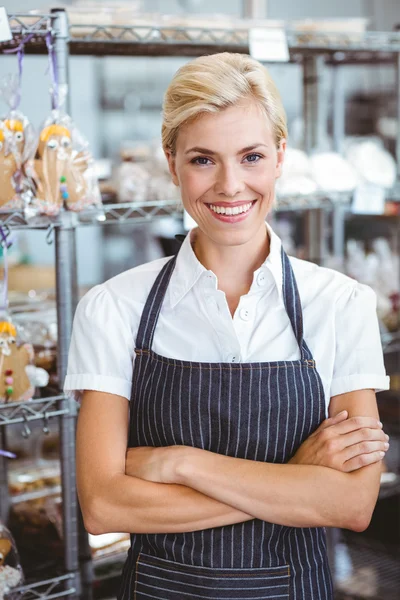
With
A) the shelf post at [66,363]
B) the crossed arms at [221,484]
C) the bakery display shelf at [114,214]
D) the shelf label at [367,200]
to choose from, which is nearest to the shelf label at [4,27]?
the shelf post at [66,363]

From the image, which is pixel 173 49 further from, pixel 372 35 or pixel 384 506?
pixel 384 506

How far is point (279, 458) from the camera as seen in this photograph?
1.56 metres

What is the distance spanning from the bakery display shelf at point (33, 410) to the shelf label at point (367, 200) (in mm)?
1126

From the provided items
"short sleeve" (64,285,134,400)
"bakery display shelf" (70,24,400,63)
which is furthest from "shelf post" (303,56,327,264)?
"short sleeve" (64,285,134,400)

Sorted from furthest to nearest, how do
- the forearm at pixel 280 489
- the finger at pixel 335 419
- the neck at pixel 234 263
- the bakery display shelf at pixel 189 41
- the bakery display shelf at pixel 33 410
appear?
the bakery display shelf at pixel 189 41, the bakery display shelf at pixel 33 410, the neck at pixel 234 263, the finger at pixel 335 419, the forearm at pixel 280 489

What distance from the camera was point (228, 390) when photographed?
1.55m

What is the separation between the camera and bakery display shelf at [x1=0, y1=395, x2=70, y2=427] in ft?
6.28

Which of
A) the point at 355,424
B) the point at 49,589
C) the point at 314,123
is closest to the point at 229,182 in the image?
the point at 355,424

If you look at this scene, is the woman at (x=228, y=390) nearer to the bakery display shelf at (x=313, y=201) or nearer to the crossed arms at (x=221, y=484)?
the crossed arms at (x=221, y=484)

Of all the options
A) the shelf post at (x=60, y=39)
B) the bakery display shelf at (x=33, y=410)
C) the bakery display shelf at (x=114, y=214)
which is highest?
the shelf post at (x=60, y=39)

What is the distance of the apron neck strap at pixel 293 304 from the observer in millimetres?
1596

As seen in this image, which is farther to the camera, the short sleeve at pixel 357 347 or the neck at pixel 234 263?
the neck at pixel 234 263

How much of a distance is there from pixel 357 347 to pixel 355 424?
0.15m

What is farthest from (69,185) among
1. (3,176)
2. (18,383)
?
(18,383)
